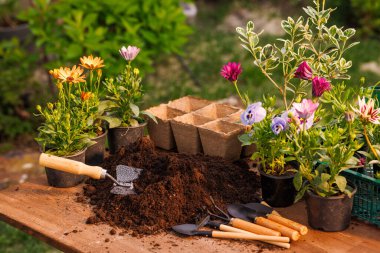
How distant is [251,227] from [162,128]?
0.86 meters

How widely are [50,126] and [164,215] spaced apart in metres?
0.64

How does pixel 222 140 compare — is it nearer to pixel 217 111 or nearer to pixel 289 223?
pixel 217 111

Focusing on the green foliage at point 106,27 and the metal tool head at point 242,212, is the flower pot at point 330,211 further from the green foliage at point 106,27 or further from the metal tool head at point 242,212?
the green foliage at point 106,27

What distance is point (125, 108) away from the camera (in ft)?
9.49

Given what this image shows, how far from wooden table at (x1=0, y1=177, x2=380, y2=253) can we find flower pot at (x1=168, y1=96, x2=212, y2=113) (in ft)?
2.61

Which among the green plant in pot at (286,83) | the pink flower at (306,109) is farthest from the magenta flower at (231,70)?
the pink flower at (306,109)

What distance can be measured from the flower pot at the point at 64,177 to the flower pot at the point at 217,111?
Result: 63cm

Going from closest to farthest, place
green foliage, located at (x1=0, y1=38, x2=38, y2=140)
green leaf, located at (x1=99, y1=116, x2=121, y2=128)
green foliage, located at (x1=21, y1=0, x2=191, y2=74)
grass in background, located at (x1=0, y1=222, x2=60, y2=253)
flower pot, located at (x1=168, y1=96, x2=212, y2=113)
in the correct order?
1. green leaf, located at (x1=99, y1=116, x2=121, y2=128)
2. flower pot, located at (x1=168, y1=96, x2=212, y2=113)
3. grass in background, located at (x1=0, y1=222, x2=60, y2=253)
4. green foliage, located at (x1=21, y1=0, x2=191, y2=74)
5. green foliage, located at (x1=0, y1=38, x2=38, y2=140)

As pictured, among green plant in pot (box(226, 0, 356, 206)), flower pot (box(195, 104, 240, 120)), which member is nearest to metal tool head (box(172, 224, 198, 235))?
green plant in pot (box(226, 0, 356, 206))

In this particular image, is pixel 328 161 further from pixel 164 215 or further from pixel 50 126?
pixel 50 126

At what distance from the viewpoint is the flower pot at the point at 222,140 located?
107 inches

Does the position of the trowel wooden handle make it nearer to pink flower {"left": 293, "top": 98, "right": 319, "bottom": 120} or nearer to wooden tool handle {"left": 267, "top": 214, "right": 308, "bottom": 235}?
wooden tool handle {"left": 267, "top": 214, "right": 308, "bottom": 235}

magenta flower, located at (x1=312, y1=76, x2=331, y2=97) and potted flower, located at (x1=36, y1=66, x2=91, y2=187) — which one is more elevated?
magenta flower, located at (x1=312, y1=76, x2=331, y2=97)

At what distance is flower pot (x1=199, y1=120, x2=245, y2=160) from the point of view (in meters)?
2.72
